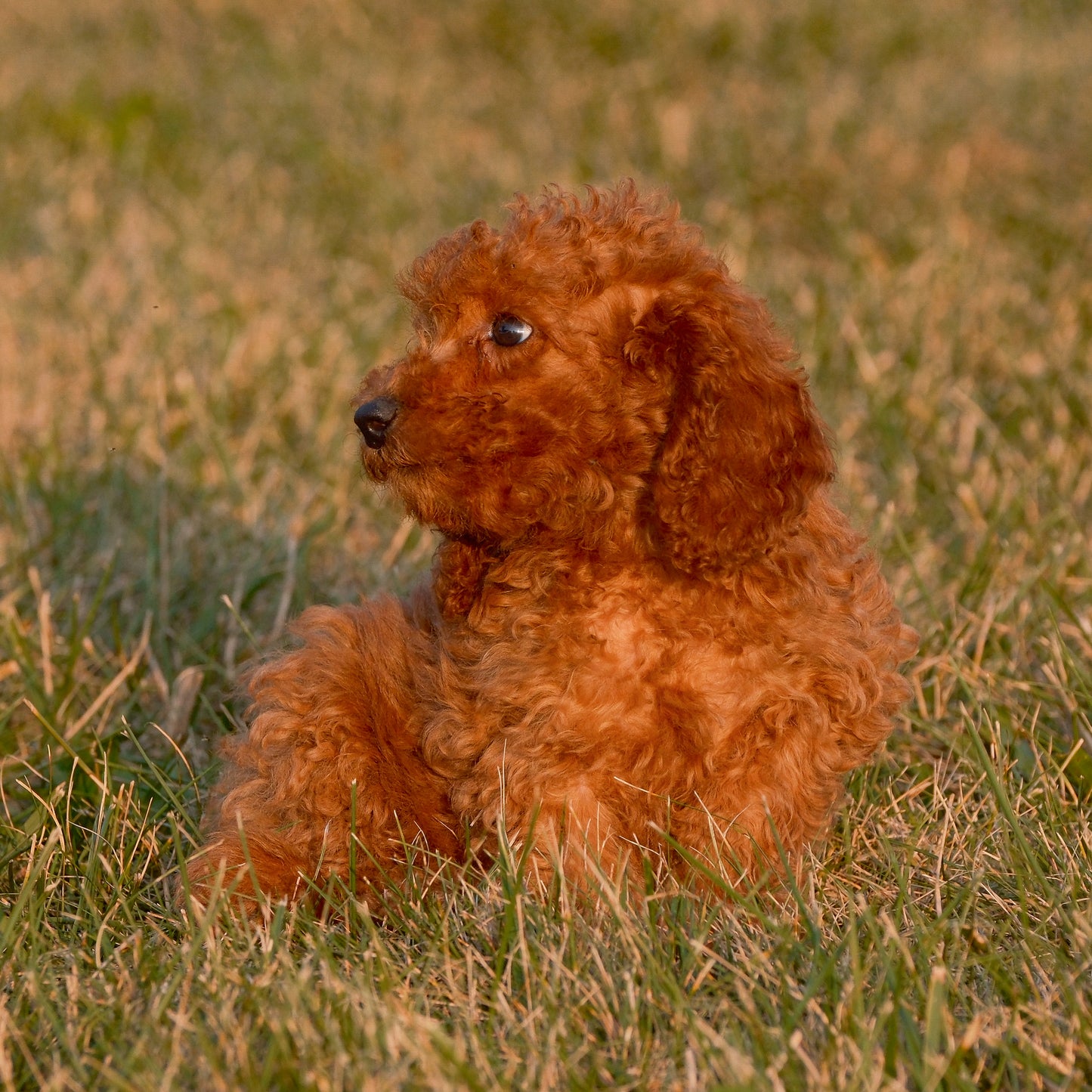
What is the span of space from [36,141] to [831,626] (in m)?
8.54

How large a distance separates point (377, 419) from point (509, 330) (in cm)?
33

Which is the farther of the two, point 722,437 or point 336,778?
point 336,778

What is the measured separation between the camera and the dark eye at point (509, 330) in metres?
3.16

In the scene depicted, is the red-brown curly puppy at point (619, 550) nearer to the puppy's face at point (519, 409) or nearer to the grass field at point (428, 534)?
the puppy's face at point (519, 409)

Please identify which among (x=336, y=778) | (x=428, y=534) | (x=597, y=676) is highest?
(x=597, y=676)

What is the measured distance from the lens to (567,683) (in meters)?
3.18

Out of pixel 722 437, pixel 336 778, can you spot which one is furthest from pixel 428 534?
pixel 722 437

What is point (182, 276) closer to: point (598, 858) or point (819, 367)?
point (819, 367)

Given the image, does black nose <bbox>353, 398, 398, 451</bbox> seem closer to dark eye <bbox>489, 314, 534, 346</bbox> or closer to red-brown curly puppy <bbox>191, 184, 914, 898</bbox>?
red-brown curly puppy <bbox>191, 184, 914, 898</bbox>

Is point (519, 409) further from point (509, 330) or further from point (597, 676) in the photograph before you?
point (597, 676)

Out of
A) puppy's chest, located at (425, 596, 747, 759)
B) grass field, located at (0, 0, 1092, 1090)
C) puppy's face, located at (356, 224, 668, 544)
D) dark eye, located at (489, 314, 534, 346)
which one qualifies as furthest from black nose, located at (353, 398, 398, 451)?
grass field, located at (0, 0, 1092, 1090)

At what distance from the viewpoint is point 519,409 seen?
123 inches

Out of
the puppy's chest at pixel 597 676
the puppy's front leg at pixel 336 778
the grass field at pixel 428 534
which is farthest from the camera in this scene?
the puppy's front leg at pixel 336 778

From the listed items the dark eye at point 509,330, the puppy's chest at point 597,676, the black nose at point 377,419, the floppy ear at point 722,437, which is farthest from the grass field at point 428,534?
the dark eye at point 509,330
